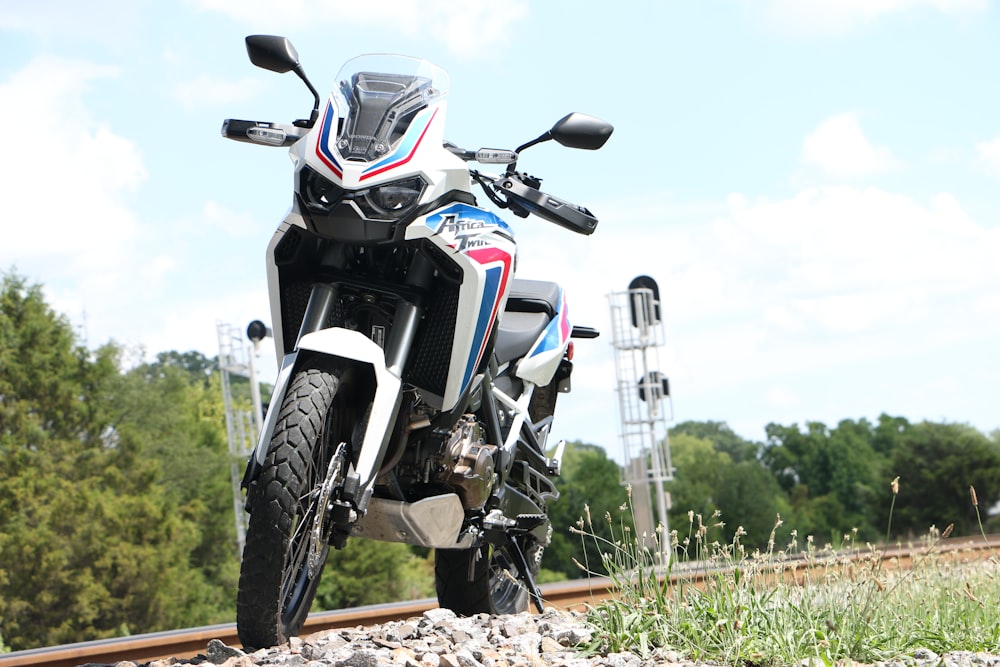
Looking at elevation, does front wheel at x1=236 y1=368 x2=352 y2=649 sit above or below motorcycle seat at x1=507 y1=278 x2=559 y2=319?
below

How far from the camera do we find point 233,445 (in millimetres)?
38750

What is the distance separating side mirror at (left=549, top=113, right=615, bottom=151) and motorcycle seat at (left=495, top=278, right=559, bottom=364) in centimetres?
118

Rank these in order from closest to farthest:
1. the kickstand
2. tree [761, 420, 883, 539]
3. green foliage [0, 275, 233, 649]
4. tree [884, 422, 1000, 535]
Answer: the kickstand
green foliage [0, 275, 233, 649]
tree [884, 422, 1000, 535]
tree [761, 420, 883, 539]

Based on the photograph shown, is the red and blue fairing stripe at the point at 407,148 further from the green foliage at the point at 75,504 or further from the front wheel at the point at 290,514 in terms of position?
the green foliage at the point at 75,504

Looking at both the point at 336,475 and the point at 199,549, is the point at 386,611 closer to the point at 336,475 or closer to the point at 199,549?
the point at 336,475

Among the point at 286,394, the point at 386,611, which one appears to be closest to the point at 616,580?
the point at 286,394

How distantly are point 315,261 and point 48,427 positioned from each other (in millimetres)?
38501

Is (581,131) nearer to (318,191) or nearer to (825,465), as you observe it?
(318,191)

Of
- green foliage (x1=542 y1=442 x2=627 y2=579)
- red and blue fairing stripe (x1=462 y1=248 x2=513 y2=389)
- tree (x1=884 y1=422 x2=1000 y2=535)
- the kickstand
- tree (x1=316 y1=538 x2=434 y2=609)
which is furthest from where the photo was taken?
tree (x1=884 y1=422 x2=1000 y2=535)

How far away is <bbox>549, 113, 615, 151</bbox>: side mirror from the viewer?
4.80 metres

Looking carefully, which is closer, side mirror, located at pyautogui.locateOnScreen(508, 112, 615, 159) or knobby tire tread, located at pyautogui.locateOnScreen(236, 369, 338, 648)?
knobby tire tread, located at pyautogui.locateOnScreen(236, 369, 338, 648)

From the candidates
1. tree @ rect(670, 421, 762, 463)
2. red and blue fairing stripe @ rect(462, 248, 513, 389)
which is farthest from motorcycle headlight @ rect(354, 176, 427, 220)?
tree @ rect(670, 421, 762, 463)

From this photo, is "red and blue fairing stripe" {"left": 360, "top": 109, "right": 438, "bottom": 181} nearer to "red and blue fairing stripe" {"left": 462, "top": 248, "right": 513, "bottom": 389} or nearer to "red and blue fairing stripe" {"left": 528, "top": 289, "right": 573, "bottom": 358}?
"red and blue fairing stripe" {"left": 462, "top": 248, "right": 513, "bottom": 389}

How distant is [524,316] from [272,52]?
1.97 m
